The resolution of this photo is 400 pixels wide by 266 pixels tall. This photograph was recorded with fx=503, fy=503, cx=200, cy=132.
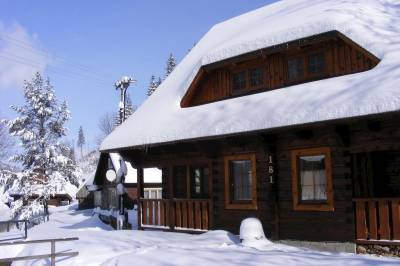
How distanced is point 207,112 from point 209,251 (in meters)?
5.10

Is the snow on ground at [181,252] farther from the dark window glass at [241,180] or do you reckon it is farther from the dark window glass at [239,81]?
the dark window glass at [239,81]

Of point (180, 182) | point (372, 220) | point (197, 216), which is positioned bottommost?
point (197, 216)

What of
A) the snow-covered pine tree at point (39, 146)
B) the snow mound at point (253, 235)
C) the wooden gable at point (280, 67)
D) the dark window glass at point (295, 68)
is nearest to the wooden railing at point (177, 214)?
the snow mound at point (253, 235)

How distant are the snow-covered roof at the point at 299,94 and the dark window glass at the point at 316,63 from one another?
0.59 meters

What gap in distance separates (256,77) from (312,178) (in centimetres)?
392

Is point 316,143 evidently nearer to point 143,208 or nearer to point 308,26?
point 308,26

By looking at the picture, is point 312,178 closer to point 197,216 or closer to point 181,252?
Answer: point 181,252

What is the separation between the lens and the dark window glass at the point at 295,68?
46.2ft

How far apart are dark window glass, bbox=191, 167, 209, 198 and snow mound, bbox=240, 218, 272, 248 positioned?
5286 millimetres

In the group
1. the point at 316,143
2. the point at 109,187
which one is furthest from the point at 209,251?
the point at 109,187

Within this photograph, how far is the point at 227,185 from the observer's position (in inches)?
579

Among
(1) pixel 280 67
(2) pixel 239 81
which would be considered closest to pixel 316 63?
(1) pixel 280 67

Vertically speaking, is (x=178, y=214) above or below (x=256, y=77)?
below

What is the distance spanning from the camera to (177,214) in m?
16.4
